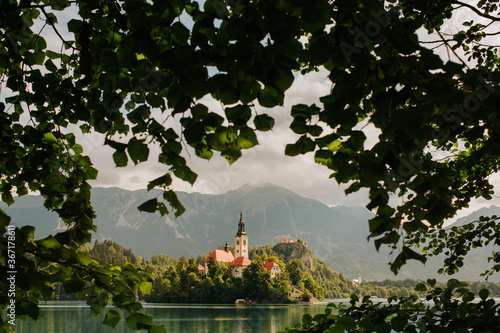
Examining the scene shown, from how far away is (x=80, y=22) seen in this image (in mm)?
2418

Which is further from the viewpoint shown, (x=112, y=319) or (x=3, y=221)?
(x=112, y=319)

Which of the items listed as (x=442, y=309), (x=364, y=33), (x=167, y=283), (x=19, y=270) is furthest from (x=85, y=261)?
(x=167, y=283)

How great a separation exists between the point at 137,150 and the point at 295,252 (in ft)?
608

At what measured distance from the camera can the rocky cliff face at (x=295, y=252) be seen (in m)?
177

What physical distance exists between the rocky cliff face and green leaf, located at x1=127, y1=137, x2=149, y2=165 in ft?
588

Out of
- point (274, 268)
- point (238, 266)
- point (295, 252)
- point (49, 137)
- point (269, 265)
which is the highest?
point (49, 137)

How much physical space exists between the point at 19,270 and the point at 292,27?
1527 millimetres

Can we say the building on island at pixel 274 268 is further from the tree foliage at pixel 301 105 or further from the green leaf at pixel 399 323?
the tree foliage at pixel 301 105

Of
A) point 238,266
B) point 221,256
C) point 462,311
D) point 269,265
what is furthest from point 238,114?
point 221,256

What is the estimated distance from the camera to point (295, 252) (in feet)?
593

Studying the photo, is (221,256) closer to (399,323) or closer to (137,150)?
(399,323)

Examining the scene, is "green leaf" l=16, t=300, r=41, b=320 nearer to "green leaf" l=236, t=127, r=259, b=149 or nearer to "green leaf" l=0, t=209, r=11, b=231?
"green leaf" l=0, t=209, r=11, b=231

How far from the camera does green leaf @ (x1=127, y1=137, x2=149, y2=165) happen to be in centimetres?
147

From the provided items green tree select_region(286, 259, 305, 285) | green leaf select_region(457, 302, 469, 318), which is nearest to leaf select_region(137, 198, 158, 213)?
green leaf select_region(457, 302, 469, 318)
